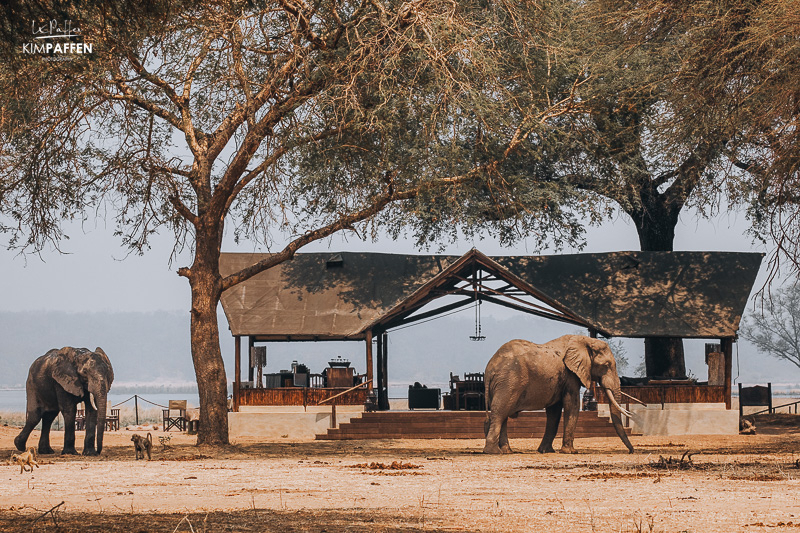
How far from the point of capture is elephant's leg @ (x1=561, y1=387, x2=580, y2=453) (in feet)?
71.7

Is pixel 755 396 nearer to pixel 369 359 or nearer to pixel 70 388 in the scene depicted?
pixel 369 359

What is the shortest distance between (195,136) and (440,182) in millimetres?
5440

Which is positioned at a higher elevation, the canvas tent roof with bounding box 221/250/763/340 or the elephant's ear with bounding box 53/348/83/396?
the canvas tent roof with bounding box 221/250/763/340

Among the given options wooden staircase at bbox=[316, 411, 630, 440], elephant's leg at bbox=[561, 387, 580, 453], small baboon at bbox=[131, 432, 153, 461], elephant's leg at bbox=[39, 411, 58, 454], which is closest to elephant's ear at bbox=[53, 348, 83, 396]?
elephant's leg at bbox=[39, 411, 58, 454]

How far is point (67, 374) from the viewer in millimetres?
21141

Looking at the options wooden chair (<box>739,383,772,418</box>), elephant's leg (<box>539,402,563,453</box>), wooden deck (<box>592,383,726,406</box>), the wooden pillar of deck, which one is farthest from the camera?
wooden chair (<box>739,383,772,418</box>)

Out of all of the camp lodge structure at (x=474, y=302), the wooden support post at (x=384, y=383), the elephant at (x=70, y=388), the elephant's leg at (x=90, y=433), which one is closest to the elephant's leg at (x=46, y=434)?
the elephant at (x=70, y=388)

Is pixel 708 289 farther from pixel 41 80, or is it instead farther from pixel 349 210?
pixel 41 80

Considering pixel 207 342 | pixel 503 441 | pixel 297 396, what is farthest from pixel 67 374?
pixel 297 396

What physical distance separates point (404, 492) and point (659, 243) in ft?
85.4

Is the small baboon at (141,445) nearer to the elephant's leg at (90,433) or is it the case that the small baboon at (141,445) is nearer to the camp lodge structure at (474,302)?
the elephant's leg at (90,433)

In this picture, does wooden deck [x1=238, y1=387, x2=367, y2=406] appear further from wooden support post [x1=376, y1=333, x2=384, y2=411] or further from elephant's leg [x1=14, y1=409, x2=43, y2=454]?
elephant's leg [x1=14, y1=409, x2=43, y2=454]

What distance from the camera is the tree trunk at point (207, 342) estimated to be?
22609mm

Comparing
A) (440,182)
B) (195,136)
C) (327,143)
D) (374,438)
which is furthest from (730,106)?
(374,438)
